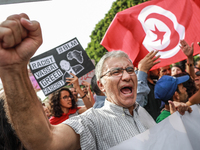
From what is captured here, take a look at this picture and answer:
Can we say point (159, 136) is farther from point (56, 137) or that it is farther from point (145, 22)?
point (145, 22)

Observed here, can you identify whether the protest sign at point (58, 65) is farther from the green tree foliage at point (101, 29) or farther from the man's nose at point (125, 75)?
the green tree foliage at point (101, 29)

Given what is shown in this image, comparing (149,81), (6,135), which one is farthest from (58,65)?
(6,135)

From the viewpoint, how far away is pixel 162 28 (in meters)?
3.63

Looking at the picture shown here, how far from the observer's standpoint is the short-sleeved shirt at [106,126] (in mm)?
1262

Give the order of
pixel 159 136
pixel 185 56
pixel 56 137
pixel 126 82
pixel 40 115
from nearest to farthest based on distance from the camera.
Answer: pixel 40 115, pixel 56 137, pixel 159 136, pixel 126 82, pixel 185 56

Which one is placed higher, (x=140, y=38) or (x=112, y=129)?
(x=140, y=38)

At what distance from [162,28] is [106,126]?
275 cm

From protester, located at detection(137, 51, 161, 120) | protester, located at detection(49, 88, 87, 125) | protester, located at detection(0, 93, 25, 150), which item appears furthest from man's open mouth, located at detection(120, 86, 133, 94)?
protester, located at detection(49, 88, 87, 125)

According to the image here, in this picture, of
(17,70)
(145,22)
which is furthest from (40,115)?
(145,22)

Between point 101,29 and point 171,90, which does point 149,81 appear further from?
point 101,29

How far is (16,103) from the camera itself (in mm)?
854

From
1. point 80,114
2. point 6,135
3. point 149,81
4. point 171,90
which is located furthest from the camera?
point 149,81

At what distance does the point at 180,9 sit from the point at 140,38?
902 millimetres

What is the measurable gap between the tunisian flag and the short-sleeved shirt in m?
2.11
